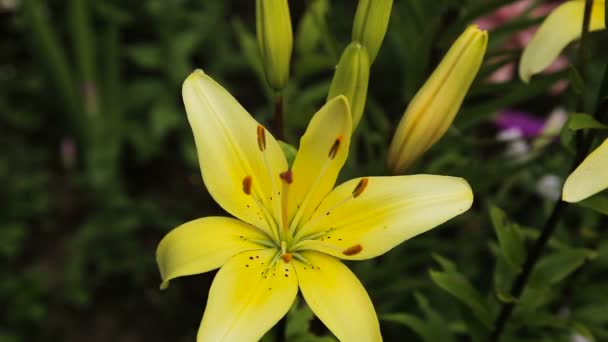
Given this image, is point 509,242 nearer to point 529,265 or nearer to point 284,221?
point 529,265

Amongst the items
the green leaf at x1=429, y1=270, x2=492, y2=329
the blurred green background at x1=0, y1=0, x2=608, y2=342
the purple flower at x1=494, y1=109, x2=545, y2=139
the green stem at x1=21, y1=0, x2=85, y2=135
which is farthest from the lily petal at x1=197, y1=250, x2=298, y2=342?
the green stem at x1=21, y1=0, x2=85, y2=135

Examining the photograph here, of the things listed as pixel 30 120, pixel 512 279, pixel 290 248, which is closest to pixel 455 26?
pixel 512 279

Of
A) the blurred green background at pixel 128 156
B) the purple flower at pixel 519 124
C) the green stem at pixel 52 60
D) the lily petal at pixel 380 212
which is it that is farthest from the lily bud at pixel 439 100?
the green stem at pixel 52 60

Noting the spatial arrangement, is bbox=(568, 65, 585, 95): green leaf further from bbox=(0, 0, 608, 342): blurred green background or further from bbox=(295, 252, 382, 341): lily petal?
bbox=(0, 0, 608, 342): blurred green background

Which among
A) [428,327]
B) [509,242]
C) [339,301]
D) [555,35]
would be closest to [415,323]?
[428,327]

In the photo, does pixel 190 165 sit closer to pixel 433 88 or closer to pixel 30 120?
pixel 30 120

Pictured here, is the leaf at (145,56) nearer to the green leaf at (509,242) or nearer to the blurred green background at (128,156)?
the blurred green background at (128,156)
